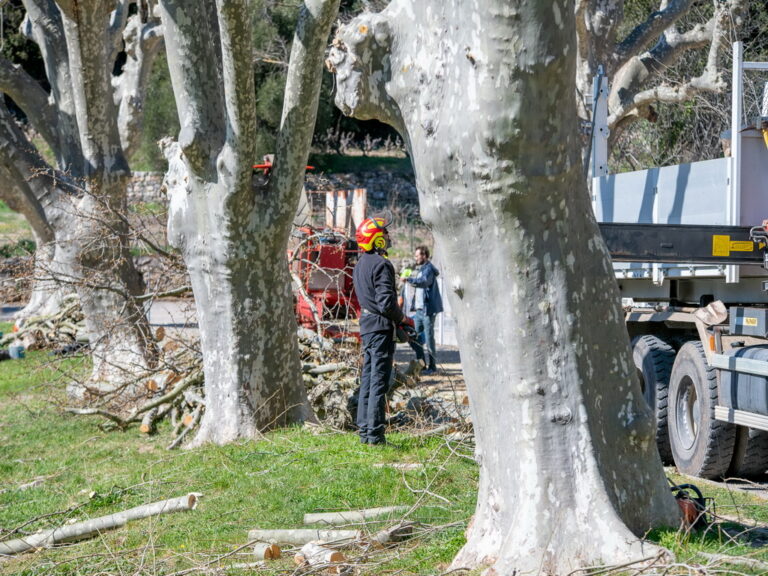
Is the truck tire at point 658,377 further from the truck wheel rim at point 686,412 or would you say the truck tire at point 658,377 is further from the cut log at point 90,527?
the cut log at point 90,527

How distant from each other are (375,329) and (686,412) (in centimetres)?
290

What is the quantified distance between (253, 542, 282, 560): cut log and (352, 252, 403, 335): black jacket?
3281mm

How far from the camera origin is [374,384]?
28.1 ft

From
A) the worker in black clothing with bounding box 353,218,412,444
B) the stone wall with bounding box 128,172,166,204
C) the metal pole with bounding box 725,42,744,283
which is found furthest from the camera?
the stone wall with bounding box 128,172,166,204

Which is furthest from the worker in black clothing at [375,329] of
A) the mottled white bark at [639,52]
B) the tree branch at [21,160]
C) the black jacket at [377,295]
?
the mottled white bark at [639,52]

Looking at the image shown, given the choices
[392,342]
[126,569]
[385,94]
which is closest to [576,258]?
[385,94]

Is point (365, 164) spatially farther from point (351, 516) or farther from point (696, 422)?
point (351, 516)

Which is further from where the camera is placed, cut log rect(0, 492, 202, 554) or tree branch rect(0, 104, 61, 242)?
tree branch rect(0, 104, 61, 242)

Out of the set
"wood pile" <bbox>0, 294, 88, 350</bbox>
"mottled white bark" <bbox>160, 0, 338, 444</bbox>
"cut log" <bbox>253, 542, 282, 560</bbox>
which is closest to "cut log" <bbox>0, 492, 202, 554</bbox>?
"cut log" <bbox>253, 542, 282, 560</bbox>

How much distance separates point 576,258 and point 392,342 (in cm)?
443

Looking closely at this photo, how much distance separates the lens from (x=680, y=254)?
764 centimetres

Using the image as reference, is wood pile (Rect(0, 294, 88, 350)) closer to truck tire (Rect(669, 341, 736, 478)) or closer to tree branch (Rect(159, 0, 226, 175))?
tree branch (Rect(159, 0, 226, 175))

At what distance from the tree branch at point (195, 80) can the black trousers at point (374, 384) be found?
215cm

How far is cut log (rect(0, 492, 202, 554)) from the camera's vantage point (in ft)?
21.8
